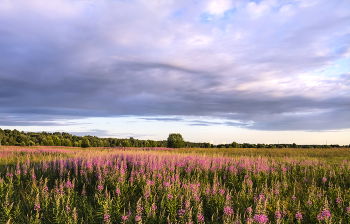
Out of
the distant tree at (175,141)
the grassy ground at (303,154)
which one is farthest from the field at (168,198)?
the distant tree at (175,141)

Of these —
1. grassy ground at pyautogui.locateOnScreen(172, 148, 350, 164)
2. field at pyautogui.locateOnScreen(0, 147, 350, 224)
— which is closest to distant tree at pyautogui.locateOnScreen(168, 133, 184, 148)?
grassy ground at pyautogui.locateOnScreen(172, 148, 350, 164)

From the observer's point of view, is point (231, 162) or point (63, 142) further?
point (63, 142)

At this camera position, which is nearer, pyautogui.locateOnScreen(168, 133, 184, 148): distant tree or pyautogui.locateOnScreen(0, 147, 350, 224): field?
pyautogui.locateOnScreen(0, 147, 350, 224): field

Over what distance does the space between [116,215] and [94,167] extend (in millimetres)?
4909

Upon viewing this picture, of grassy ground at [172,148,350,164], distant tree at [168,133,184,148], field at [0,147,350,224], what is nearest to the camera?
field at [0,147,350,224]

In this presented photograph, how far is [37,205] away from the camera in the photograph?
205 inches

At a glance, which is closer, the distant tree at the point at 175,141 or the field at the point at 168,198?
the field at the point at 168,198

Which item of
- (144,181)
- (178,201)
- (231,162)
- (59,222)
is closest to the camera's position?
(59,222)

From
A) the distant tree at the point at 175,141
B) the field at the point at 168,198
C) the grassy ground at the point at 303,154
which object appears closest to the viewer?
the field at the point at 168,198

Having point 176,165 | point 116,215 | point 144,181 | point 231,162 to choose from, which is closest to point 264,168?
point 231,162

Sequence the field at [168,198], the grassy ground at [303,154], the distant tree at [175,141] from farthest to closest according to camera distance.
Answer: the distant tree at [175,141] < the grassy ground at [303,154] < the field at [168,198]

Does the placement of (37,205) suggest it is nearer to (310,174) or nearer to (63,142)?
(310,174)

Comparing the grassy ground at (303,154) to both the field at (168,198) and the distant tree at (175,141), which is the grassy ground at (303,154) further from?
the distant tree at (175,141)

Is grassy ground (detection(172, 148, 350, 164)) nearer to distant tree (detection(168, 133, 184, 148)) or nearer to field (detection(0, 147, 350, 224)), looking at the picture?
field (detection(0, 147, 350, 224))
